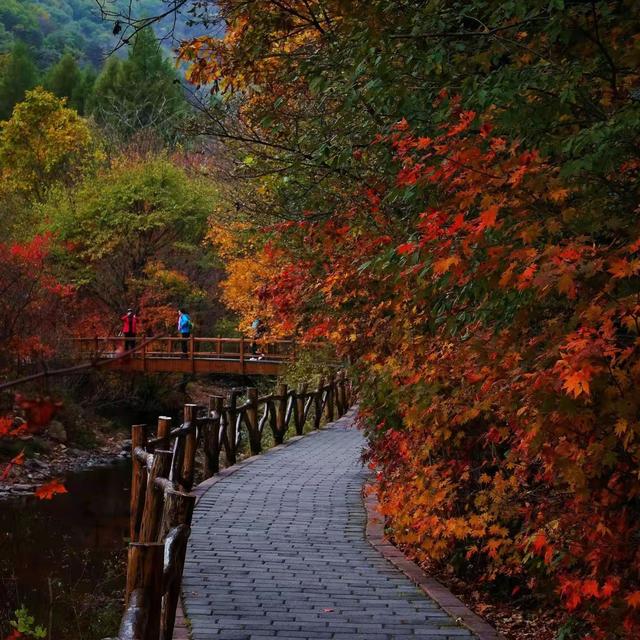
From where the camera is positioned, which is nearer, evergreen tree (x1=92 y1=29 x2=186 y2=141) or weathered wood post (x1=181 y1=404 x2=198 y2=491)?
weathered wood post (x1=181 y1=404 x2=198 y2=491)

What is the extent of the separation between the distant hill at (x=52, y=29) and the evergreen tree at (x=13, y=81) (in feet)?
14.8

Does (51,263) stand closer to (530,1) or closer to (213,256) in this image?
(213,256)

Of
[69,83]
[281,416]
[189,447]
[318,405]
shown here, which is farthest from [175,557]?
[69,83]

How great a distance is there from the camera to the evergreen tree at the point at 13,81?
58.9 meters

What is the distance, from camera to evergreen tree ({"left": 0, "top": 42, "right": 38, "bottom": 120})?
5888cm

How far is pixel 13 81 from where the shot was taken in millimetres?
59156

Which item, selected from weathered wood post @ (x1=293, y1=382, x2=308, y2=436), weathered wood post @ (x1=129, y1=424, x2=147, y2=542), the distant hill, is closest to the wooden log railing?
weathered wood post @ (x1=129, y1=424, x2=147, y2=542)

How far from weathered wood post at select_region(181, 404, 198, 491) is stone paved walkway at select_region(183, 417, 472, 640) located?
0.88ft

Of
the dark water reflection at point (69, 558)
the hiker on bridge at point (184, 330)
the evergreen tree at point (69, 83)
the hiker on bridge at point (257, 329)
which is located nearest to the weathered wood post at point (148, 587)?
the dark water reflection at point (69, 558)

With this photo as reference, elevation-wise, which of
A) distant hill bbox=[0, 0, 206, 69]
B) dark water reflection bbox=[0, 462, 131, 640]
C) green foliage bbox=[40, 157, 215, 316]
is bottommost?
dark water reflection bbox=[0, 462, 131, 640]

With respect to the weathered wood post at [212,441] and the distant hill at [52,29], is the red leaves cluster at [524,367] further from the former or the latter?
the distant hill at [52,29]

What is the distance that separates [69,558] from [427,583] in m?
6.98

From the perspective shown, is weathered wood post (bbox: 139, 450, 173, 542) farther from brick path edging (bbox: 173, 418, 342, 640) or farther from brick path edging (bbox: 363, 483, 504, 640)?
brick path edging (bbox: 363, 483, 504, 640)

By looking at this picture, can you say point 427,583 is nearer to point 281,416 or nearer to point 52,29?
point 281,416
